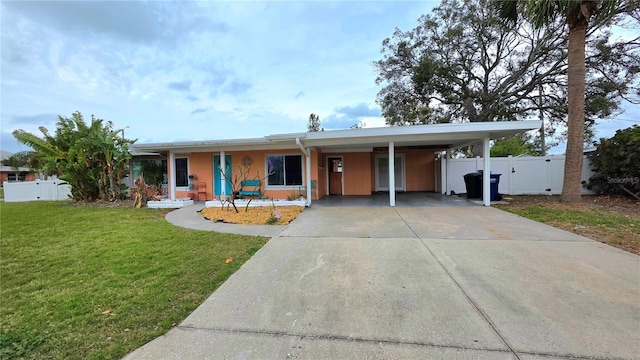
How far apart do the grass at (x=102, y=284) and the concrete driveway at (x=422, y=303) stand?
13.5 inches

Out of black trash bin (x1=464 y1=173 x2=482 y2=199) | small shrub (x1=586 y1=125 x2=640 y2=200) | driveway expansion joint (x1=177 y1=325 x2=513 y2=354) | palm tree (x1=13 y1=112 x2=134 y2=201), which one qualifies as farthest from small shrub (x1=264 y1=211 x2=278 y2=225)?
small shrub (x1=586 y1=125 x2=640 y2=200)

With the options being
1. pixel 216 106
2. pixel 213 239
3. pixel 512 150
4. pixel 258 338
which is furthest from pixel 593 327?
pixel 512 150

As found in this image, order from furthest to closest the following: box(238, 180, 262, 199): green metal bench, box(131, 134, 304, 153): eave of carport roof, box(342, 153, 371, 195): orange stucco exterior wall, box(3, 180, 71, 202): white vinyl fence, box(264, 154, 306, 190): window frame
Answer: box(3, 180, 71, 202): white vinyl fence < box(342, 153, 371, 195): orange stucco exterior wall < box(238, 180, 262, 199): green metal bench < box(264, 154, 306, 190): window frame < box(131, 134, 304, 153): eave of carport roof

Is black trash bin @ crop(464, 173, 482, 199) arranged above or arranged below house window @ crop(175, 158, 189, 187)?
below

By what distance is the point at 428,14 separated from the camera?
15414 millimetres

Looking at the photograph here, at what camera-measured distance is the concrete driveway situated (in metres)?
2.14

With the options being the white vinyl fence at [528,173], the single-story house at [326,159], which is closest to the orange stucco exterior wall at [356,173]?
the single-story house at [326,159]

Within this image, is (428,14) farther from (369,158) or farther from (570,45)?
(369,158)

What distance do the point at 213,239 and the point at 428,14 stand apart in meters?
17.0

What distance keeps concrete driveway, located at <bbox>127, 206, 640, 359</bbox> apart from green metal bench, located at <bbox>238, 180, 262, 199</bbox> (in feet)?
22.5

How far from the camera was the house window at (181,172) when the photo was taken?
12484 millimetres

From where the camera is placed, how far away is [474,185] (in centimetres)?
1084

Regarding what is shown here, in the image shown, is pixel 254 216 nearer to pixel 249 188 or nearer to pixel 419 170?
pixel 249 188

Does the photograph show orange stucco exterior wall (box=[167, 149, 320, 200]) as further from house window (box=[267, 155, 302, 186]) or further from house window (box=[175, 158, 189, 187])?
house window (box=[175, 158, 189, 187])
